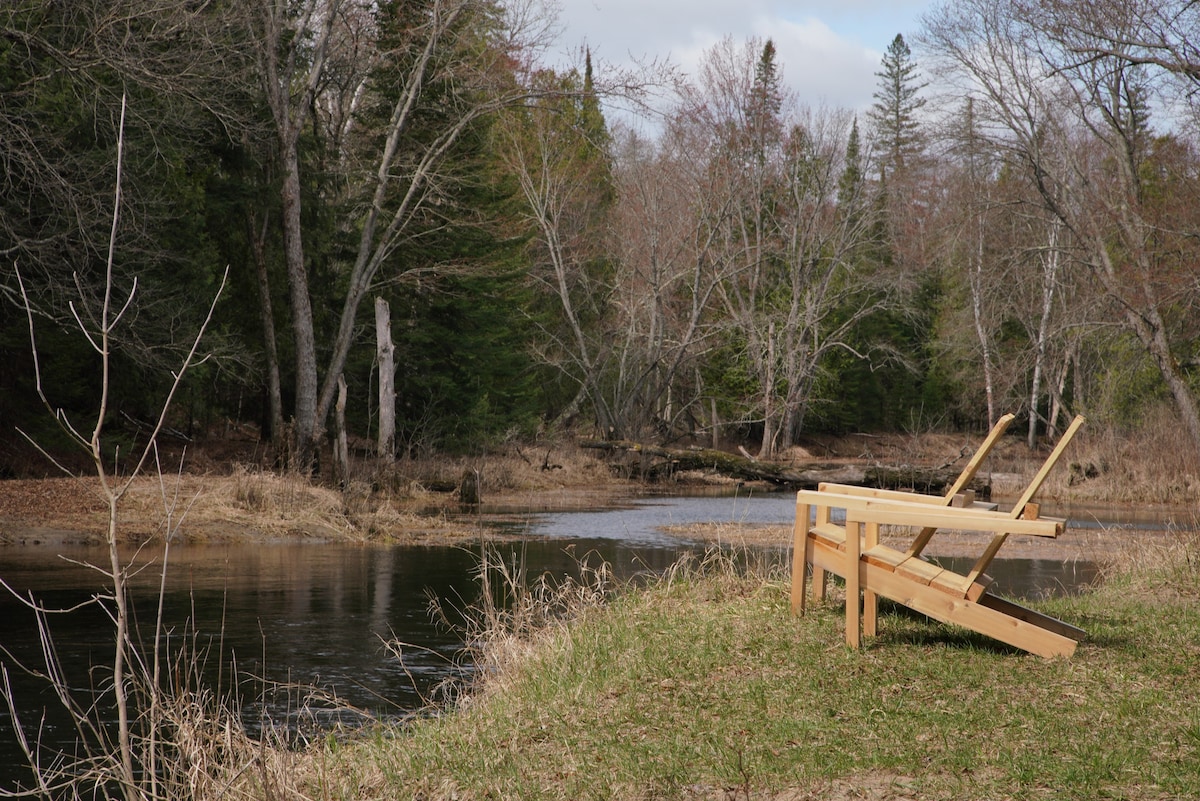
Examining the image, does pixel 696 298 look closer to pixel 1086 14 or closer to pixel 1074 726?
pixel 1086 14

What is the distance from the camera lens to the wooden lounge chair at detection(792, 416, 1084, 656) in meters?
6.17

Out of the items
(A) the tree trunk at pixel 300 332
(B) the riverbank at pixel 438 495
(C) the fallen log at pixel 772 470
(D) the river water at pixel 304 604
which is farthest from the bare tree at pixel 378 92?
(C) the fallen log at pixel 772 470

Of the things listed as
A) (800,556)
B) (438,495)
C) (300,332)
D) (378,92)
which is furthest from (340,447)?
(800,556)

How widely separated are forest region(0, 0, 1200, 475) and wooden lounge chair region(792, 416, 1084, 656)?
5.57 metres

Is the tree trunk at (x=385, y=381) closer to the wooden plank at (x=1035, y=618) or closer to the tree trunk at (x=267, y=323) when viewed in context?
the tree trunk at (x=267, y=323)

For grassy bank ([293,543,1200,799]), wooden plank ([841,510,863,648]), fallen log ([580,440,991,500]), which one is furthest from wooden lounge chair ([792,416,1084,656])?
fallen log ([580,440,991,500])

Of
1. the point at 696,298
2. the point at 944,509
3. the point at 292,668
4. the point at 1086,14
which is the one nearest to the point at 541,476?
the point at 696,298

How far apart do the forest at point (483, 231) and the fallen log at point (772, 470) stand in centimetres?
287

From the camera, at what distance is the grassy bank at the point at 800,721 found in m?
4.67

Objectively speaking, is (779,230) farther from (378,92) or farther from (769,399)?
(378,92)

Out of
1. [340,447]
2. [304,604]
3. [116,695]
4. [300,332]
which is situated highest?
[300,332]

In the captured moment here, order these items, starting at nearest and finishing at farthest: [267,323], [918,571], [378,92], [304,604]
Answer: [918,571] < [304,604] < [267,323] < [378,92]

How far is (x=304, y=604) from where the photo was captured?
11.8 meters

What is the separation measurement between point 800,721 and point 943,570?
67.8 inches
